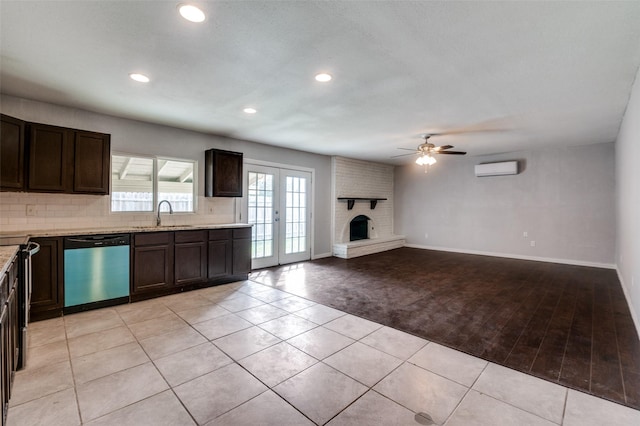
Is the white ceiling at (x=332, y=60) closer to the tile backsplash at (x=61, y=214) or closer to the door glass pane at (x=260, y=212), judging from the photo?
the tile backsplash at (x=61, y=214)

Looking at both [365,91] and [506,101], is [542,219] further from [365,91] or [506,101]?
[365,91]

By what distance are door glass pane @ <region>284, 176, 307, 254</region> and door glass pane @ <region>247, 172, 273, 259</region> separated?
45 cm

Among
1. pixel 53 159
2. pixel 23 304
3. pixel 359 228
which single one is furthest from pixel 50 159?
pixel 359 228

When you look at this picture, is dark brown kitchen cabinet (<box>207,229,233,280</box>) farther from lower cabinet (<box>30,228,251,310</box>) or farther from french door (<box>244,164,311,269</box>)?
french door (<box>244,164,311,269</box>)

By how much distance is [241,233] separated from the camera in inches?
196

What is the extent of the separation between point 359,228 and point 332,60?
6.35 m

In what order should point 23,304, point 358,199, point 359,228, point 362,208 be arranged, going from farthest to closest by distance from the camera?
point 359,228 < point 362,208 < point 358,199 < point 23,304

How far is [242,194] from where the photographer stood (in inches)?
213

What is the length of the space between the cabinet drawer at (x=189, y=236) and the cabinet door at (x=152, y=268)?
16 cm

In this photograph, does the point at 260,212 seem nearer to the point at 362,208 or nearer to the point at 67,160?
the point at 67,160

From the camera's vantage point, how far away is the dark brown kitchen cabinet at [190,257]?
13.9 ft

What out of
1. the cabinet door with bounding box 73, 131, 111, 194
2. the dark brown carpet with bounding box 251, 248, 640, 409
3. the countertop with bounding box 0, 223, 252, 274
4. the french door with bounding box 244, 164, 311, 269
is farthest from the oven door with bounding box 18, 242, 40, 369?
the french door with bounding box 244, 164, 311, 269

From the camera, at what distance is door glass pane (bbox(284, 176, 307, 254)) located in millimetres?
6449

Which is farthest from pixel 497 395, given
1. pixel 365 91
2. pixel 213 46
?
pixel 213 46
